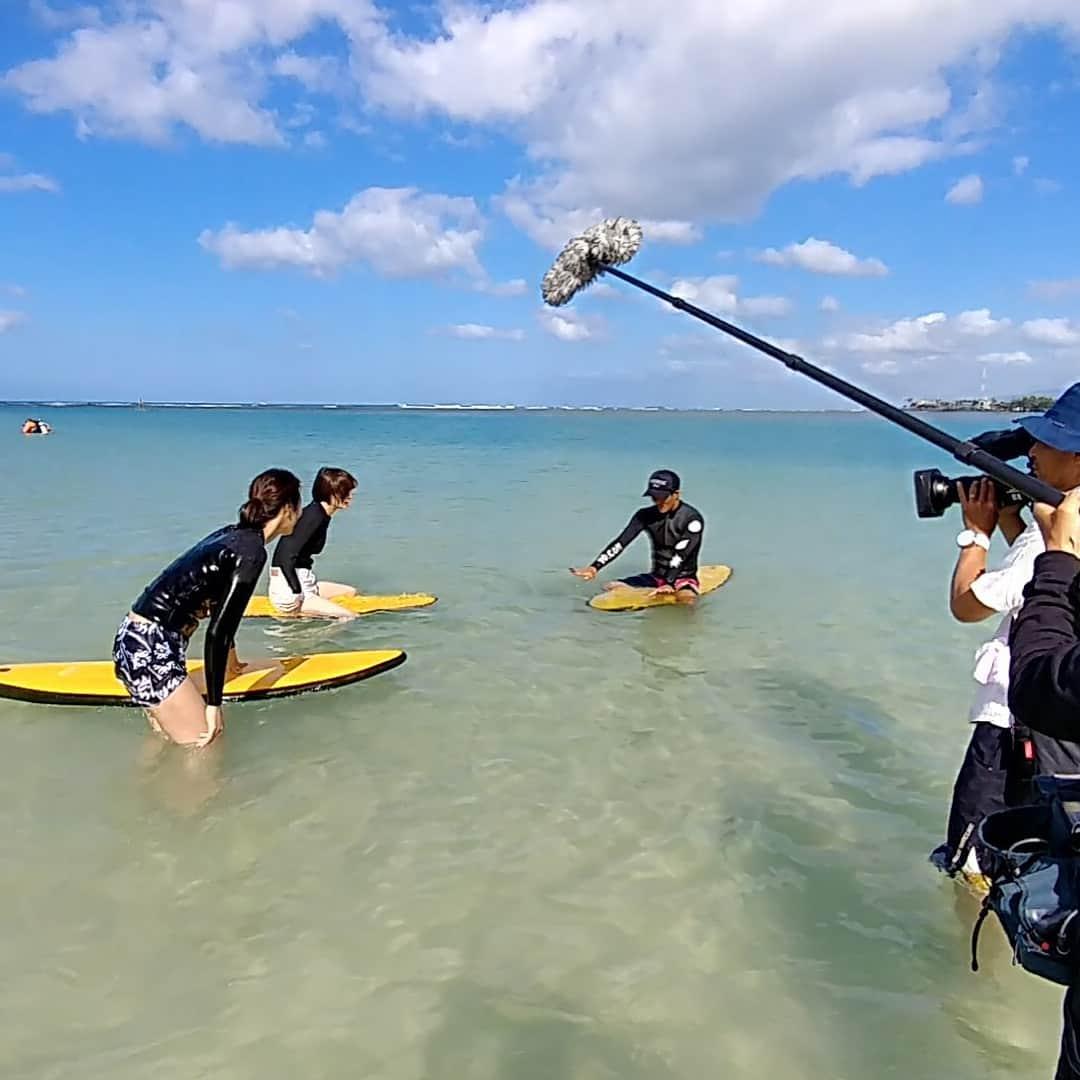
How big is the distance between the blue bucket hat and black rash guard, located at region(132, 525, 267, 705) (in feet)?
14.4

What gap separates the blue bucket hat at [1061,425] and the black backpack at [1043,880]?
2.69 feet

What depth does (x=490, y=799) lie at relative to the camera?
554 cm

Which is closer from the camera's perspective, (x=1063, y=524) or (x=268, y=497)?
(x=1063, y=524)

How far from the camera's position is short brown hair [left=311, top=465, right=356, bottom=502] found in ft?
28.7

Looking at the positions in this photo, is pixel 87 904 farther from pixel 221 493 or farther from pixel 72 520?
pixel 221 493

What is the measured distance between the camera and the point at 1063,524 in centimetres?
229

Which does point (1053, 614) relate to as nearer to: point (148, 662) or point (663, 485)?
point (148, 662)

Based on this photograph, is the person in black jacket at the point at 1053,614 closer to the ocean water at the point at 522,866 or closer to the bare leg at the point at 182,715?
the ocean water at the point at 522,866

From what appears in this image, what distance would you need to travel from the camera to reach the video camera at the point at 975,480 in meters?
2.84

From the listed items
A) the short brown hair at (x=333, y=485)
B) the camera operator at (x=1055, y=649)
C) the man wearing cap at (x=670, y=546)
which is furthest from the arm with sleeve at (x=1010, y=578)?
the man wearing cap at (x=670, y=546)

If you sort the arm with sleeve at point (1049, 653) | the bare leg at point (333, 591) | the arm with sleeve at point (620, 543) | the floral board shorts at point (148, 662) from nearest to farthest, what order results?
1. the arm with sleeve at point (1049, 653)
2. the floral board shorts at point (148, 662)
3. the arm with sleeve at point (620, 543)
4. the bare leg at point (333, 591)

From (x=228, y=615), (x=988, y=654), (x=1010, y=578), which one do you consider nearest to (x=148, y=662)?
(x=228, y=615)

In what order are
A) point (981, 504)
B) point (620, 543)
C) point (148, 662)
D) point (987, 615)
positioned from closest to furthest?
point (981, 504)
point (987, 615)
point (148, 662)
point (620, 543)

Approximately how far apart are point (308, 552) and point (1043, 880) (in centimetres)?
812
